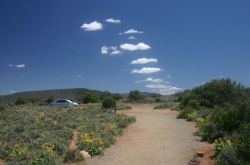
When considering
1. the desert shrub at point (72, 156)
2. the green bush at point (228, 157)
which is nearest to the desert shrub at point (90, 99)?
Answer: the desert shrub at point (72, 156)

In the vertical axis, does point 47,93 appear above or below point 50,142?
above

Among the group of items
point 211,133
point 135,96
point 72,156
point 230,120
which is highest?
point 135,96

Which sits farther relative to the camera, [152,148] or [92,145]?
[152,148]

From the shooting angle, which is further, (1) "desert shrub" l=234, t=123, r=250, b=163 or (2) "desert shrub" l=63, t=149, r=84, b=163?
(2) "desert shrub" l=63, t=149, r=84, b=163

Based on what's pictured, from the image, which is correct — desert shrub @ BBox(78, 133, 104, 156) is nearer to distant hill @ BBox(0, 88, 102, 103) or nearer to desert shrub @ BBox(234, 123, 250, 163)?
desert shrub @ BBox(234, 123, 250, 163)

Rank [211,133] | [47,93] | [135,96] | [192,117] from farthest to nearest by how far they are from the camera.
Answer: [47,93]
[135,96]
[192,117]
[211,133]

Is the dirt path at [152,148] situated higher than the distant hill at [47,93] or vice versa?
the distant hill at [47,93]

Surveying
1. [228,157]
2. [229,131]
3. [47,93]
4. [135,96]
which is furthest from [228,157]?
[47,93]

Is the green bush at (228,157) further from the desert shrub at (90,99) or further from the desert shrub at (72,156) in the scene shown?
the desert shrub at (90,99)

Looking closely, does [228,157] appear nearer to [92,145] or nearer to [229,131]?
[229,131]

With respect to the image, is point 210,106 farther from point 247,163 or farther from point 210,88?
point 247,163

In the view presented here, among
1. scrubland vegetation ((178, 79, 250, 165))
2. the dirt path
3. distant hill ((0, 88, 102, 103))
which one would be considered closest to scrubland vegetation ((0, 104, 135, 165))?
the dirt path

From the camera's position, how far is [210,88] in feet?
136

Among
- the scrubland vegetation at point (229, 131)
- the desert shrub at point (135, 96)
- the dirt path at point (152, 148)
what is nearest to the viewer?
the scrubland vegetation at point (229, 131)
